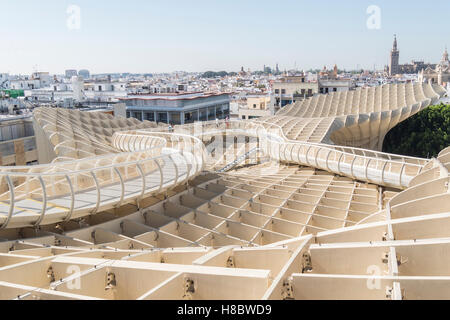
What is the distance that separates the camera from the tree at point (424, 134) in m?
45.4

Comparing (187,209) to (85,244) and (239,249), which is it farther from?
(239,249)

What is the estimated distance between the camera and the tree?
45.4 metres

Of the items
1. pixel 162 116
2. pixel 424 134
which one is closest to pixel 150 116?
pixel 162 116

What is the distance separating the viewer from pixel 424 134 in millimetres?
46188

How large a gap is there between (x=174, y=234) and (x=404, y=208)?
707 cm

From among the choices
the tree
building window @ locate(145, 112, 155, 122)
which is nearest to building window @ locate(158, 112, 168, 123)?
building window @ locate(145, 112, 155, 122)

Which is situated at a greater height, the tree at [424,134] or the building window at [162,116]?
the building window at [162,116]

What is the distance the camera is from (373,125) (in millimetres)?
40750

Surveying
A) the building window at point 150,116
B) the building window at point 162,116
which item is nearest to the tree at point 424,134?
the building window at point 162,116

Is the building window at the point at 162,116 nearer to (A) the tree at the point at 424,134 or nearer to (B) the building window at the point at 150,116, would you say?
(B) the building window at the point at 150,116

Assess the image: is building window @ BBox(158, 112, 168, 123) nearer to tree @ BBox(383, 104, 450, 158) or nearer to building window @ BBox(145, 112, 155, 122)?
building window @ BBox(145, 112, 155, 122)

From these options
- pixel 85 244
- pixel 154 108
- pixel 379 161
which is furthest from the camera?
pixel 154 108

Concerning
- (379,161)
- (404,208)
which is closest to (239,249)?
(404,208)

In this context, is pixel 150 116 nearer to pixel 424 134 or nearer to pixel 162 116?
pixel 162 116
